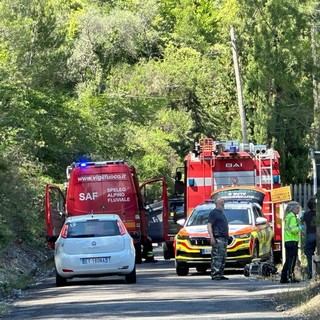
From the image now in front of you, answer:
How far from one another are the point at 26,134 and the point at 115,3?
4794 cm

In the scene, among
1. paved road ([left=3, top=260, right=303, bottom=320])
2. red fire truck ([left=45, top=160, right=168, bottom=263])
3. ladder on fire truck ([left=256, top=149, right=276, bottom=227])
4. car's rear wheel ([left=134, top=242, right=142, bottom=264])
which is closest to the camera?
paved road ([left=3, top=260, right=303, bottom=320])

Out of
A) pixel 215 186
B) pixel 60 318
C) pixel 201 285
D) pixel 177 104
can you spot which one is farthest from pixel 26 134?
pixel 177 104

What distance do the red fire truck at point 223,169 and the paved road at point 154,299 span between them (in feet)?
16.6

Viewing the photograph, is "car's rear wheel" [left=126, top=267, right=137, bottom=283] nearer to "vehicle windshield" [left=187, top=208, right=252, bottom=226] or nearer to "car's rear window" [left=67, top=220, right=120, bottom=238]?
"car's rear window" [left=67, top=220, right=120, bottom=238]

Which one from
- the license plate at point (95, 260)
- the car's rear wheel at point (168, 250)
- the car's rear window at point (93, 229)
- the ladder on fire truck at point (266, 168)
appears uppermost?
the ladder on fire truck at point (266, 168)

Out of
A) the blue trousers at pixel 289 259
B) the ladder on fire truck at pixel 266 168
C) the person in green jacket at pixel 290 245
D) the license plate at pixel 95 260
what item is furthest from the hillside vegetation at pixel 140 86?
the license plate at pixel 95 260

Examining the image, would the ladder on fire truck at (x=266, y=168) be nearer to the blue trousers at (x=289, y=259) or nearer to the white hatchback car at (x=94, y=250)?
the white hatchback car at (x=94, y=250)

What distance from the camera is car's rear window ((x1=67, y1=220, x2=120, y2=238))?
80.0 ft

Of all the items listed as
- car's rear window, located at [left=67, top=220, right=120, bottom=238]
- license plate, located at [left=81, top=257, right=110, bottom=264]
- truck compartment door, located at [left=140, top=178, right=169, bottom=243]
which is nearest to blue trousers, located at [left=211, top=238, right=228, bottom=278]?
car's rear window, located at [left=67, top=220, right=120, bottom=238]

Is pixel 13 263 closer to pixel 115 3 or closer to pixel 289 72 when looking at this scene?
pixel 289 72

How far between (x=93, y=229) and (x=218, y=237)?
2712 mm

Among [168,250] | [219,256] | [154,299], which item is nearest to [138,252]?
[168,250]

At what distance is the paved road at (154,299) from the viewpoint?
1734 cm

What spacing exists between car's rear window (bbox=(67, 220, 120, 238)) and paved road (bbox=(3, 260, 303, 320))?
1100 millimetres
